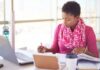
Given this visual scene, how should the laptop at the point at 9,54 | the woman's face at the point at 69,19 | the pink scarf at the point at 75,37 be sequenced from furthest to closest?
the pink scarf at the point at 75,37, the woman's face at the point at 69,19, the laptop at the point at 9,54

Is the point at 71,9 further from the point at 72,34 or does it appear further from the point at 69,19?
the point at 72,34

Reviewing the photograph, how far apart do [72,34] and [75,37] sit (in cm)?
4

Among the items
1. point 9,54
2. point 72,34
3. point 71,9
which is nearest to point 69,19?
point 71,9

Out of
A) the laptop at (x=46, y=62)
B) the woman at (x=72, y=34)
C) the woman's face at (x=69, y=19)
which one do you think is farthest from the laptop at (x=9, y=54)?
the woman's face at (x=69, y=19)

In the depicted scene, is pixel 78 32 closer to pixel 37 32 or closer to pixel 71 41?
pixel 71 41

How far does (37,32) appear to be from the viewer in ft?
12.5

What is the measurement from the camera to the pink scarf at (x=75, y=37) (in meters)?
2.31

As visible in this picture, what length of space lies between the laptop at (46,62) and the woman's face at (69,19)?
2.24ft

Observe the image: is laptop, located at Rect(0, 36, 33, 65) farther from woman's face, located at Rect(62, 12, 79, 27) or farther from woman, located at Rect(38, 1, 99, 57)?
woman's face, located at Rect(62, 12, 79, 27)

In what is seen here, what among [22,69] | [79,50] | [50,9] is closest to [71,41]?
[79,50]

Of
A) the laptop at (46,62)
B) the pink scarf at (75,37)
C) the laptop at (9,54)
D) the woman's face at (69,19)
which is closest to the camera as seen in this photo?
the laptop at (46,62)

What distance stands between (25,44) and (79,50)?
5.76 ft

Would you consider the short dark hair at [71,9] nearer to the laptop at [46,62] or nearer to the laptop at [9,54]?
the laptop at [9,54]

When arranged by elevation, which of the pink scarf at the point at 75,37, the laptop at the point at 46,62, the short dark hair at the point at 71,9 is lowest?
the laptop at the point at 46,62
